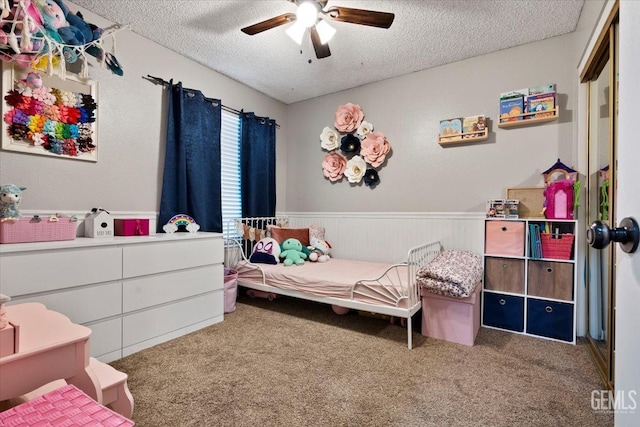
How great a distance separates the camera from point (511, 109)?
2.71 m

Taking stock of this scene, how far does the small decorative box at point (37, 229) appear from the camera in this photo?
1.73 m

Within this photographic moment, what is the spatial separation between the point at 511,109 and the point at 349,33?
5.23ft

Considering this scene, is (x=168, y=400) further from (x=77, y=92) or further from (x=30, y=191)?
(x=77, y=92)

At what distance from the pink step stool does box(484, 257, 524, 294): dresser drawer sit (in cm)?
266

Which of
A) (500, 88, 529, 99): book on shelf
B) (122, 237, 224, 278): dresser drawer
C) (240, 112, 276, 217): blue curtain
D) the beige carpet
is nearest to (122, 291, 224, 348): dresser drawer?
the beige carpet

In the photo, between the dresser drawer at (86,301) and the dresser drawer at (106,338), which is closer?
the dresser drawer at (86,301)

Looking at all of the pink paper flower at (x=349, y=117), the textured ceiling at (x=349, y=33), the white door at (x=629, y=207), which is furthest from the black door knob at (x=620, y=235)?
the pink paper flower at (x=349, y=117)

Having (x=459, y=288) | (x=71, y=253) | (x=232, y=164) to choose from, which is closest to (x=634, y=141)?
(x=459, y=288)

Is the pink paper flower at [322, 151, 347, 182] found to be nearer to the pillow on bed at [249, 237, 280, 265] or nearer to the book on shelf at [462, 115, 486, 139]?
the pillow on bed at [249, 237, 280, 265]

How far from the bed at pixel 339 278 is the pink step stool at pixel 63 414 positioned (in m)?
1.85

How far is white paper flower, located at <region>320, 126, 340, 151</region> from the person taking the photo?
3.74m

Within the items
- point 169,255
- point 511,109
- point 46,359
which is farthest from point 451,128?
point 46,359

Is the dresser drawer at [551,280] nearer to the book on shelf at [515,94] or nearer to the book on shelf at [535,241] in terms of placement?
the book on shelf at [535,241]

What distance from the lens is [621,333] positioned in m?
0.60
